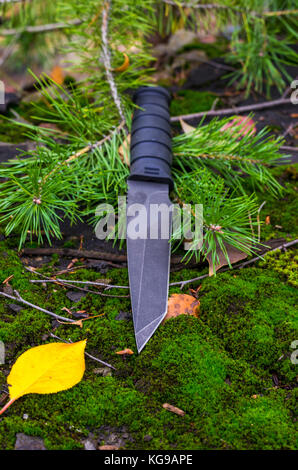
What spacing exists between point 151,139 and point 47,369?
0.83 m

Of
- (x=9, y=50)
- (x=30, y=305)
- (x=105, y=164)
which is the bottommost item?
(x=30, y=305)

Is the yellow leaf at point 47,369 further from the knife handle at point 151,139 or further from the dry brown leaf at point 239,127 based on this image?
the dry brown leaf at point 239,127

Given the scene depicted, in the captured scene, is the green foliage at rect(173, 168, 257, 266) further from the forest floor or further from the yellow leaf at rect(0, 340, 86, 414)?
the yellow leaf at rect(0, 340, 86, 414)

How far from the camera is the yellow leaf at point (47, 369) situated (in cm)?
105

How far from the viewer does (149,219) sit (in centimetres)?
142

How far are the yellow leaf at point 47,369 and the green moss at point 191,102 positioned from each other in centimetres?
142

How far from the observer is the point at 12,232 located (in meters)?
1.56

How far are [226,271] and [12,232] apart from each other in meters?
0.73

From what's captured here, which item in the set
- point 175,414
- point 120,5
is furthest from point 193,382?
point 120,5

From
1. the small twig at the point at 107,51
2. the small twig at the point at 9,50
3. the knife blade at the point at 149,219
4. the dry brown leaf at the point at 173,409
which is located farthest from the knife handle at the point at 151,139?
the small twig at the point at 9,50

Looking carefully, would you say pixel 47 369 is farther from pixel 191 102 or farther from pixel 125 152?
pixel 191 102

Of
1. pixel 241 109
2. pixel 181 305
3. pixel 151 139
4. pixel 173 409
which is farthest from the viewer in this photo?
pixel 241 109

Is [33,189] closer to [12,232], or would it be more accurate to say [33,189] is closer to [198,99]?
[12,232]

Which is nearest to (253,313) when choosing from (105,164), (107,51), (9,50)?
(105,164)
